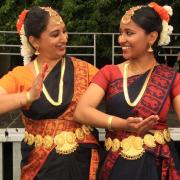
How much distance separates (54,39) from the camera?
273 cm

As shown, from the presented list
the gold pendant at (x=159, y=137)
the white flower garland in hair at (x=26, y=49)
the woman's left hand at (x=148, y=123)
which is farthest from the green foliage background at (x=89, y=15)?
the woman's left hand at (x=148, y=123)

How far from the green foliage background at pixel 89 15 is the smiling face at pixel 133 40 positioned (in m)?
4.77

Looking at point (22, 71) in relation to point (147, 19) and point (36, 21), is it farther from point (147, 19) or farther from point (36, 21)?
point (147, 19)

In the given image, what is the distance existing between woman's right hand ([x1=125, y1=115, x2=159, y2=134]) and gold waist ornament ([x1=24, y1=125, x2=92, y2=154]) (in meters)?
0.38

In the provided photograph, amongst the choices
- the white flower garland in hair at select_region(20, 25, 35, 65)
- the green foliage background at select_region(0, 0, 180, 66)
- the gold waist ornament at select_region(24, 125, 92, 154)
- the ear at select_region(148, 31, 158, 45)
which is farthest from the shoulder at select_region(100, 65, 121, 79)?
the green foliage background at select_region(0, 0, 180, 66)

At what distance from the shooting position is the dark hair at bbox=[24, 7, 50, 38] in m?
2.73

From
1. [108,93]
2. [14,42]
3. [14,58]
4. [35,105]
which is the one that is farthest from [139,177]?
[14,58]

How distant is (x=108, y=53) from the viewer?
8.12 m

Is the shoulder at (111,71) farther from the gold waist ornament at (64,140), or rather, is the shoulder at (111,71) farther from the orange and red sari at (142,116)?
the gold waist ornament at (64,140)

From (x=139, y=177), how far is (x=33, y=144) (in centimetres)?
61

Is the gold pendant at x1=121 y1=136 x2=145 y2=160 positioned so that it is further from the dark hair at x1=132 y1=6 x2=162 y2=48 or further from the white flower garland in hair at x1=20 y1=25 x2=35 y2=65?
the white flower garland in hair at x1=20 y1=25 x2=35 y2=65

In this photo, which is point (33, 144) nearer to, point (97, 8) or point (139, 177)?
point (139, 177)

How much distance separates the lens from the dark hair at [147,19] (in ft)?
8.43

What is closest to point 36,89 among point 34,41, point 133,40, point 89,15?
point 34,41
